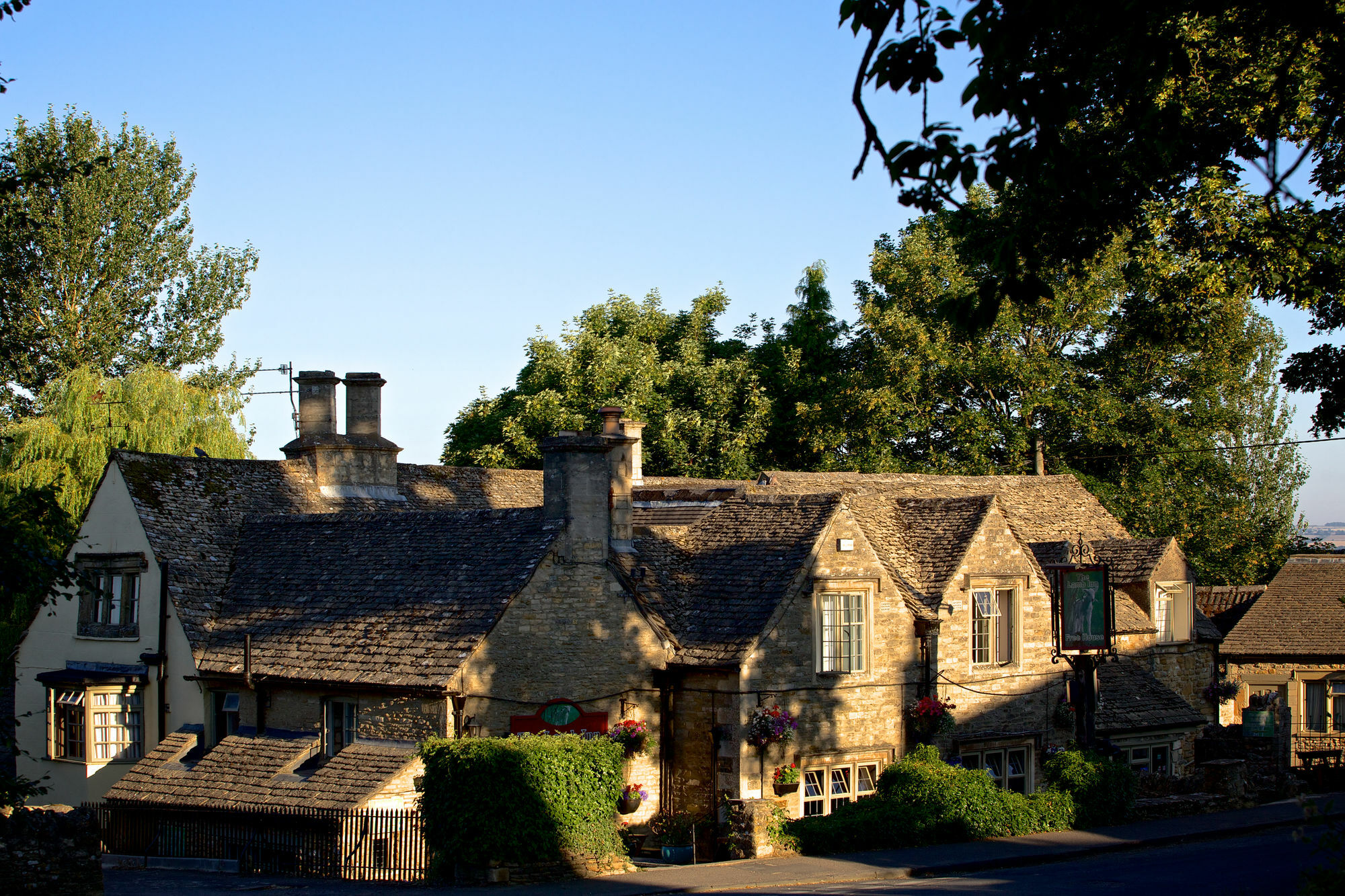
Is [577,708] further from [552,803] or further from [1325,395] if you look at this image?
[1325,395]

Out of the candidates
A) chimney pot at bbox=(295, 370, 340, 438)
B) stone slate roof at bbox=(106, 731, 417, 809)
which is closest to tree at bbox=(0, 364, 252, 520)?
chimney pot at bbox=(295, 370, 340, 438)

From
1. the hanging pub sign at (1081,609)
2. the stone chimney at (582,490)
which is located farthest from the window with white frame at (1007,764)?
the stone chimney at (582,490)

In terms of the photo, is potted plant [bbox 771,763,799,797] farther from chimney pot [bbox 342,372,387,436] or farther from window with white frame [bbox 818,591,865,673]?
chimney pot [bbox 342,372,387,436]

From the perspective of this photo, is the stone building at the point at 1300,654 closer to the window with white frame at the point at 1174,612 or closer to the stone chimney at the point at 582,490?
the window with white frame at the point at 1174,612

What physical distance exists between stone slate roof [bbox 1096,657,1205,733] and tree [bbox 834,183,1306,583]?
17.9 m

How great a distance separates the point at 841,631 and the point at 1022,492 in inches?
538

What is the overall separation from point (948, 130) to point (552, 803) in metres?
14.2

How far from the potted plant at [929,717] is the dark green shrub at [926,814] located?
1.18ft

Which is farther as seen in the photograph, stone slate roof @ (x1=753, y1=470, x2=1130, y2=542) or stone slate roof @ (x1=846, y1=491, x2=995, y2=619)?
stone slate roof @ (x1=753, y1=470, x2=1130, y2=542)

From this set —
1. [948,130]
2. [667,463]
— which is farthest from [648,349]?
[948,130]

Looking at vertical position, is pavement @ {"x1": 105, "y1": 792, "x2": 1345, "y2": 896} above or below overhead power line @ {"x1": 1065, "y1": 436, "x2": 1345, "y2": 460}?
below

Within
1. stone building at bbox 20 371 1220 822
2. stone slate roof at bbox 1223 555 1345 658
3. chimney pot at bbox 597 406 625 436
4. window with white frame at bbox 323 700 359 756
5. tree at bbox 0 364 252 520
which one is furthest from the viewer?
stone slate roof at bbox 1223 555 1345 658

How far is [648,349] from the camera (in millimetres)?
57281

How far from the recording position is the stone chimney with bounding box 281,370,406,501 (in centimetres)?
3322
